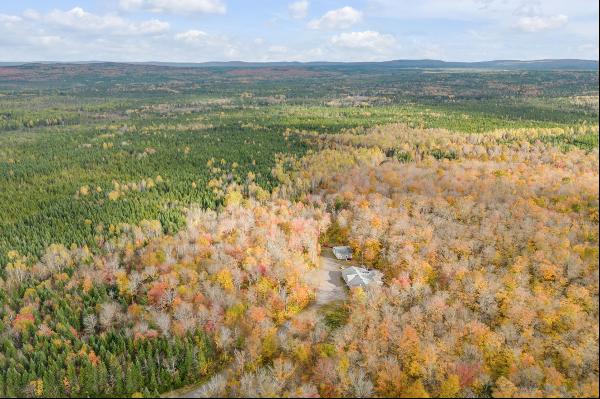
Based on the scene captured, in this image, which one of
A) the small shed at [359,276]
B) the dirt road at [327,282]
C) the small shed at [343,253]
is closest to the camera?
the dirt road at [327,282]

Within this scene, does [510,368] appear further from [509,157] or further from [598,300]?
[509,157]

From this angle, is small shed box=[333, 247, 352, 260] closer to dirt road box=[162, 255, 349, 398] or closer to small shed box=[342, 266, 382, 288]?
dirt road box=[162, 255, 349, 398]

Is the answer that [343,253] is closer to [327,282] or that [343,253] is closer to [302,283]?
[327,282]

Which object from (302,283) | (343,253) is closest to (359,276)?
(302,283)

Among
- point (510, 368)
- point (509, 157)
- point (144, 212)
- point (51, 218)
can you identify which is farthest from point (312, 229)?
point (509, 157)

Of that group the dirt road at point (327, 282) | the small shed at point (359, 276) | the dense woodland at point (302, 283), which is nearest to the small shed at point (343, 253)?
the dirt road at point (327, 282)

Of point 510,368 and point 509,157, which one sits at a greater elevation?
point 509,157

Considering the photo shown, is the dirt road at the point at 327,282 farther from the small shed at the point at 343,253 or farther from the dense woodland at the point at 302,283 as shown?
the dense woodland at the point at 302,283
